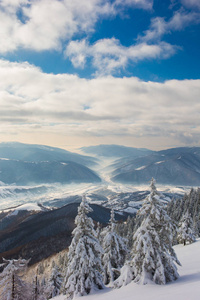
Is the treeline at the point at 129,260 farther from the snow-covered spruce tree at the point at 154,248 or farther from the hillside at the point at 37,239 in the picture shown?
the hillside at the point at 37,239

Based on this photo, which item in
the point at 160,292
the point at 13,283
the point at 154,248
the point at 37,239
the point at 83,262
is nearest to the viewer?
the point at 160,292

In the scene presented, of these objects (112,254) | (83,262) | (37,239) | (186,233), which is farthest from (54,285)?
(37,239)

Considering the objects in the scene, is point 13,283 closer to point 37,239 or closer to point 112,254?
point 112,254

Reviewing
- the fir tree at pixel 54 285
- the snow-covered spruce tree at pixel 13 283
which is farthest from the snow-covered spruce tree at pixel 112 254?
the fir tree at pixel 54 285

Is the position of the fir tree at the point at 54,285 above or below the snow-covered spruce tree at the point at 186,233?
below

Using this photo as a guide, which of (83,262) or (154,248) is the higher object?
(154,248)

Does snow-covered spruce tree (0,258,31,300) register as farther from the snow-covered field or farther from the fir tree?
the fir tree

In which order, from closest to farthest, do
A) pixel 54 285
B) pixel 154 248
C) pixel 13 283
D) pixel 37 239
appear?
pixel 154 248, pixel 13 283, pixel 54 285, pixel 37 239
